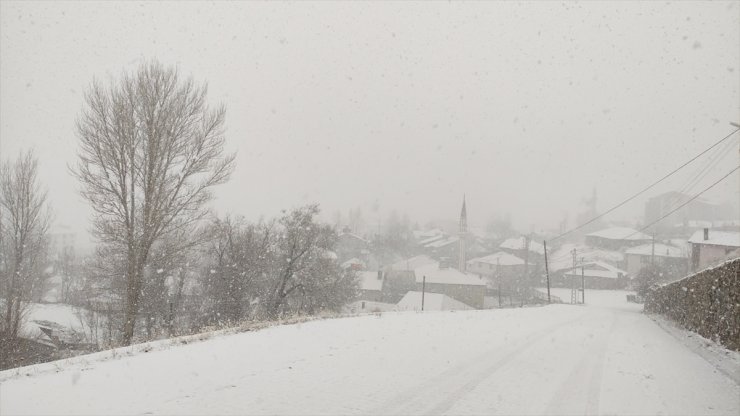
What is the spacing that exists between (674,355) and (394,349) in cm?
662

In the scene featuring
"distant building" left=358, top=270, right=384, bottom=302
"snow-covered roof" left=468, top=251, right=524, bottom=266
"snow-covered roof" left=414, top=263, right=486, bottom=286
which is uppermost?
"snow-covered roof" left=468, top=251, right=524, bottom=266

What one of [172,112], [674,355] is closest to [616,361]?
[674,355]

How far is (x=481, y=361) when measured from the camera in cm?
725

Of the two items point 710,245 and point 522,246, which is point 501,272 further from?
point 710,245

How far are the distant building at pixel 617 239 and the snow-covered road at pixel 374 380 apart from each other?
105029 mm

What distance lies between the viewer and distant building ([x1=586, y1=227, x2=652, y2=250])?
3930 inches

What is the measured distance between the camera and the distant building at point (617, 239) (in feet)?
327

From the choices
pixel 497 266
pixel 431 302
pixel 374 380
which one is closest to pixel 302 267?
pixel 431 302

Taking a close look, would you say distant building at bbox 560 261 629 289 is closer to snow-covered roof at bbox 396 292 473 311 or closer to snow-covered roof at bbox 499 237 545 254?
snow-covered roof at bbox 499 237 545 254

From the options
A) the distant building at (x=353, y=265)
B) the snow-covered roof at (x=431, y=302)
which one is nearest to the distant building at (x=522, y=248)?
the distant building at (x=353, y=265)

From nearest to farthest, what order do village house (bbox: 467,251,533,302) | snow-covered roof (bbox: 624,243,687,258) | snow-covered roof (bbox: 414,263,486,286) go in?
snow-covered roof (bbox: 414,263,486,286) → village house (bbox: 467,251,533,302) → snow-covered roof (bbox: 624,243,687,258)

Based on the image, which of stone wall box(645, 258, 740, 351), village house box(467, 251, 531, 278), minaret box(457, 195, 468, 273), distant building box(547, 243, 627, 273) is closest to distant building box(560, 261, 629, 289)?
distant building box(547, 243, 627, 273)

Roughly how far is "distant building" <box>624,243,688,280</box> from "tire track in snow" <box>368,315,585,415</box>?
78741mm

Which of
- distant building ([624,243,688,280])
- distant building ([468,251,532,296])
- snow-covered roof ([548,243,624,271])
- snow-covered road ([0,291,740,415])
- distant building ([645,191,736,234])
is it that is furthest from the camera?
distant building ([645,191,736,234])
